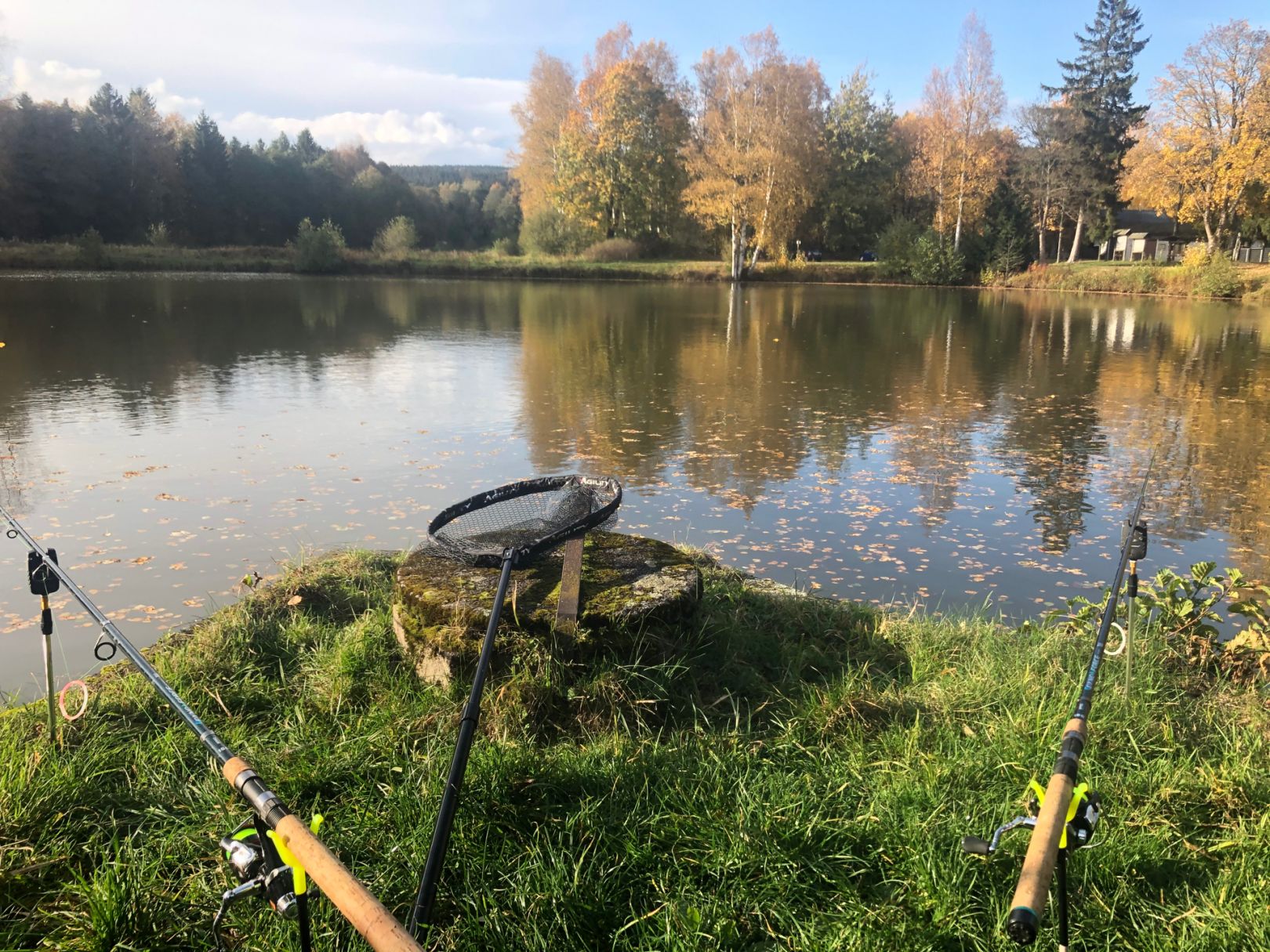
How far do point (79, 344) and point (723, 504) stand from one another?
1624 centimetres

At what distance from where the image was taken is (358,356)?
60.6 feet

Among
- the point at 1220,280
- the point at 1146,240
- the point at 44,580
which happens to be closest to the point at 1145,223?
the point at 1146,240

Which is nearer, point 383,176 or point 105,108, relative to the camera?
point 105,108

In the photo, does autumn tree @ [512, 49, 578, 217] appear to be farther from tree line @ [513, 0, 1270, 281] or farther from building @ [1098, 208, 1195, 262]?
building @ [1098, 208, 1195, 262]

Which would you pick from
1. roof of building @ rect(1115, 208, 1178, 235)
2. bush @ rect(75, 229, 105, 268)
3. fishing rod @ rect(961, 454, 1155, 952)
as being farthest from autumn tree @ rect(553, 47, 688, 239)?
fishing rod @ rect(961, 454, 1155, 952)

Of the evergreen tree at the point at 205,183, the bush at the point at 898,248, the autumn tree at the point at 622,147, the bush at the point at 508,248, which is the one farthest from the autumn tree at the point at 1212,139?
the evergreen tree at the point at 205,183

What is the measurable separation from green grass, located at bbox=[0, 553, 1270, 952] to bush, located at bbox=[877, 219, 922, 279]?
4980 centimetres

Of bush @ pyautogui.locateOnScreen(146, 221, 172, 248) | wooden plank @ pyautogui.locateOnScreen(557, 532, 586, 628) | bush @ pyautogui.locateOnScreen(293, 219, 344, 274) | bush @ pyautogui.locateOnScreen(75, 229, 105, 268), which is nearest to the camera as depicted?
wooden plank @ pyautogui.locateOnScreen(557, 532, 586, 628)

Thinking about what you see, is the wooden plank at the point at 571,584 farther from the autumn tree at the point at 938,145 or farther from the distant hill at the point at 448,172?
the distant hill at the point at 448,172

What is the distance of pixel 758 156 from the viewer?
45.9 metres

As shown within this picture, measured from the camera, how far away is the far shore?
1773 inches

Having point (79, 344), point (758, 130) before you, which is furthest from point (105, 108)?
point (79, 344)

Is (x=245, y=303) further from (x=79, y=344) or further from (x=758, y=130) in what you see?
(x=758, y=130)

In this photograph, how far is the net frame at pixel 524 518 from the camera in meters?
4.19
